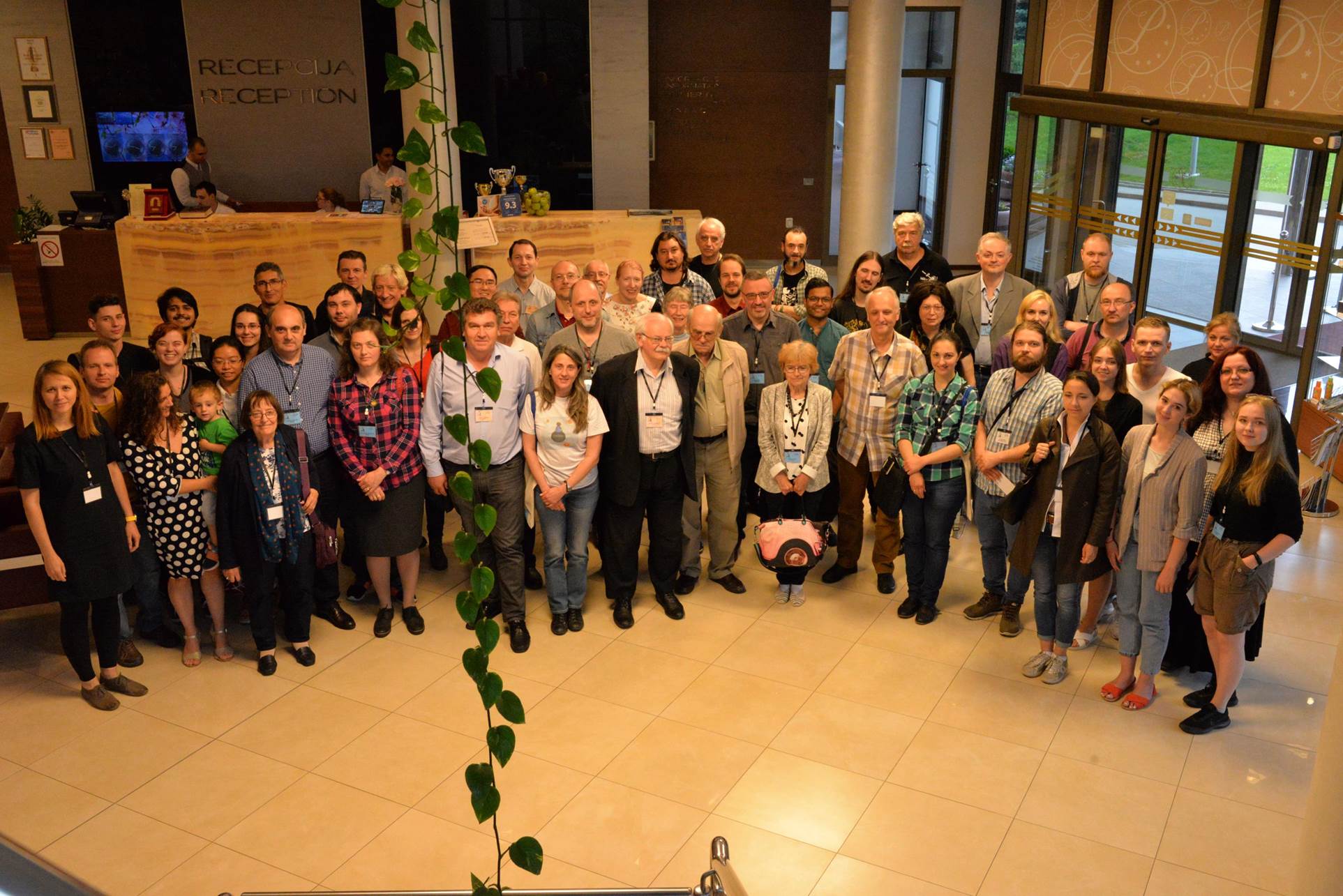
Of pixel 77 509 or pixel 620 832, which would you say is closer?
pixel 620 832

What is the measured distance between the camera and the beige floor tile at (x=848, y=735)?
196 inches

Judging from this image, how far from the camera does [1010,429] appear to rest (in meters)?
5.63

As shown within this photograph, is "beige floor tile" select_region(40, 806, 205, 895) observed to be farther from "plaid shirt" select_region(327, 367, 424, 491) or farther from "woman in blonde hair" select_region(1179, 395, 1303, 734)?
"woman in blonde hair" select_region(1179, 395, 1303, 734)

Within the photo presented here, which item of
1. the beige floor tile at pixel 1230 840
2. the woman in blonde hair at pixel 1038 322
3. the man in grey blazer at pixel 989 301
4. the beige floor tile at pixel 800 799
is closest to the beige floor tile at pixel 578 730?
the beige floor tile at pixel 800 799

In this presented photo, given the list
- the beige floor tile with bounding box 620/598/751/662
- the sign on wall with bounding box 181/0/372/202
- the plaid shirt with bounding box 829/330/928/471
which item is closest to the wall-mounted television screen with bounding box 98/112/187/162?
the sign on wall with bounding box 181/0/372/202

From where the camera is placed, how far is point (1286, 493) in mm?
4672

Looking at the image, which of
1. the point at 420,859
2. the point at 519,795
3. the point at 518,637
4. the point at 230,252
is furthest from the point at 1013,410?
the point at 230,252

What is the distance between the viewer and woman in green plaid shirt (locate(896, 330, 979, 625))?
5812mm

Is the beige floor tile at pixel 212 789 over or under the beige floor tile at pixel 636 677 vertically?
under

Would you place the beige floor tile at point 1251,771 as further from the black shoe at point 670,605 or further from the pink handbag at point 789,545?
the black shoe at point 670,605

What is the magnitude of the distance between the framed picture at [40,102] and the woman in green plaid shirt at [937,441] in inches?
491

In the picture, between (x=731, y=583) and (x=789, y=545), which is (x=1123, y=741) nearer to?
(x=789, y=545)

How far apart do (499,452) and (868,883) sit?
2721mm

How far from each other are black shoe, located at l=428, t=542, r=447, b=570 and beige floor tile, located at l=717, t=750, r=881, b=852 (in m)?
2.66
